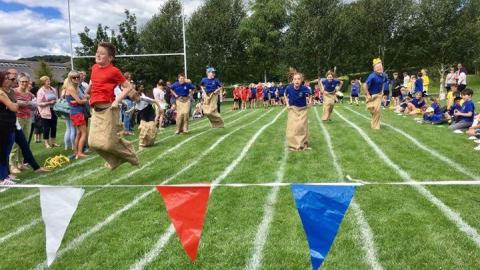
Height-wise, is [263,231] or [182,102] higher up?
[182,102]

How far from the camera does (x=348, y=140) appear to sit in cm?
1141

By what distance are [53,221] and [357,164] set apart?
Answer: 238 inches

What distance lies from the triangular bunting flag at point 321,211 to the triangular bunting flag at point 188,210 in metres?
0.90

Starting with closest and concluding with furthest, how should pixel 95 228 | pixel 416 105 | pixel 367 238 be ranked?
pixel 367 238 → pixel 95 228 → pixel 416 105

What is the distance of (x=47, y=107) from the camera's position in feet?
38.8

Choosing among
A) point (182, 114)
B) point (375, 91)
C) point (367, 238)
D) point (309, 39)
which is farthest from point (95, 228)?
point (309, 39)

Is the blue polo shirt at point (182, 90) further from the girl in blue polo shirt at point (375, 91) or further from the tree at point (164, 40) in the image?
the tree at point (164, 40)

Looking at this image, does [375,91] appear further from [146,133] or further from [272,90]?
[272,90]

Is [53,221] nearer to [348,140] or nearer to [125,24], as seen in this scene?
[348,140]

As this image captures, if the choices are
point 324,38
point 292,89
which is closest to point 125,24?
point 324,38

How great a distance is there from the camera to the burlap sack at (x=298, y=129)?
33.3 feet

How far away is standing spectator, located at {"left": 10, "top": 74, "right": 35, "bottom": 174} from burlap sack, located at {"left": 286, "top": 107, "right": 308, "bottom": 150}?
590 centimetres

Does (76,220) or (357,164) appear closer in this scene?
(76,220)

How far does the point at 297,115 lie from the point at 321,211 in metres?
6.80
